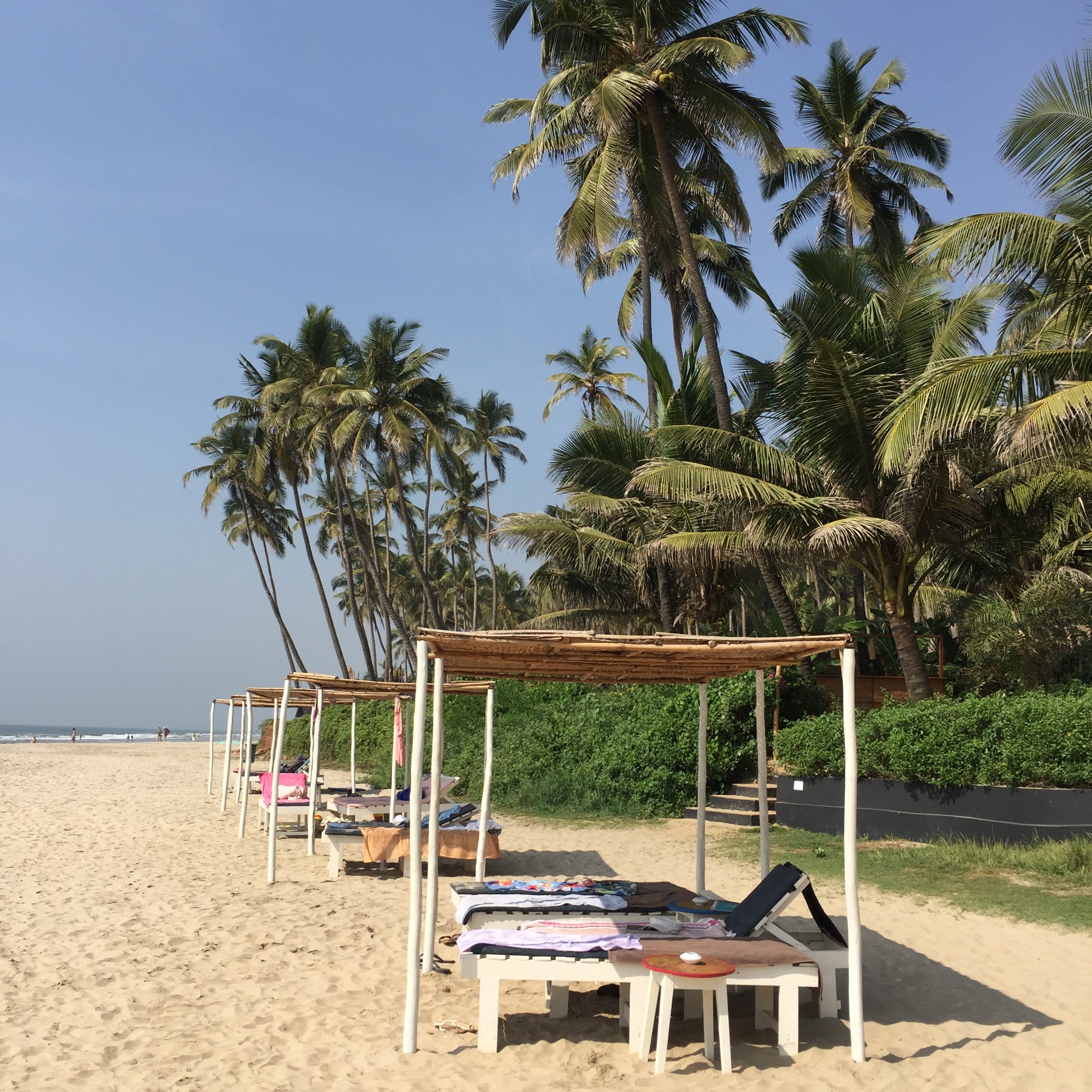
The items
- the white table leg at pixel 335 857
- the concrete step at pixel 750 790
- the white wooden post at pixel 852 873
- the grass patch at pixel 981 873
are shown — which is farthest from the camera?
the concrete step at pixel 750 790

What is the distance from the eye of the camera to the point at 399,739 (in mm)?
9758

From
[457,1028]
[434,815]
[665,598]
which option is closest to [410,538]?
[665,598]

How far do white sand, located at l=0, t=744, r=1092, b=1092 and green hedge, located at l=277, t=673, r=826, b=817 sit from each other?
4.90 metres

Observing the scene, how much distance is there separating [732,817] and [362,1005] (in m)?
9.79

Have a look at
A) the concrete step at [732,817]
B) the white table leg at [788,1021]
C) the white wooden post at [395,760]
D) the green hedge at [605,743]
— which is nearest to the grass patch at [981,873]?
the concrete step at [732,817]

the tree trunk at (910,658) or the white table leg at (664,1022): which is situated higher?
the tree trunk at (910,658)

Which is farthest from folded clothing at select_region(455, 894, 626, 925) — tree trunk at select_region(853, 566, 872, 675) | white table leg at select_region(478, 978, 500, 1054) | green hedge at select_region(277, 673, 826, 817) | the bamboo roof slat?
tree trunk at select_region(853, 566, 872, 675)

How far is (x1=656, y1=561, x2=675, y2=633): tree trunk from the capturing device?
2108 centimetres

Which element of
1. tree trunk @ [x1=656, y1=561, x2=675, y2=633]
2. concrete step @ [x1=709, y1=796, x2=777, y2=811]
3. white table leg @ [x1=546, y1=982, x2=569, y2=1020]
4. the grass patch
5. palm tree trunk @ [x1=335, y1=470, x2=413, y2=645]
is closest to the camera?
white table leg @ [x1=546, y1=982, x2=569, y2=1020]

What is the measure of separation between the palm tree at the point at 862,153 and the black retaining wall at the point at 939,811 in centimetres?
1479

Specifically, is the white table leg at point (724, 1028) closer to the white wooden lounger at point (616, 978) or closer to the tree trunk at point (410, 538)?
the white wooden lounger at point (616, 978)

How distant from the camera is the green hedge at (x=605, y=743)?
1606 cm

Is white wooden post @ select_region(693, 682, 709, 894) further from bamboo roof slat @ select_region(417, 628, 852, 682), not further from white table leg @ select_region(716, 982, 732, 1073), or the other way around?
white table leg @ select_region(716, 982, 732, 1073)

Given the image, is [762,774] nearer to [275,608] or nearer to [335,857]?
[335,857]
